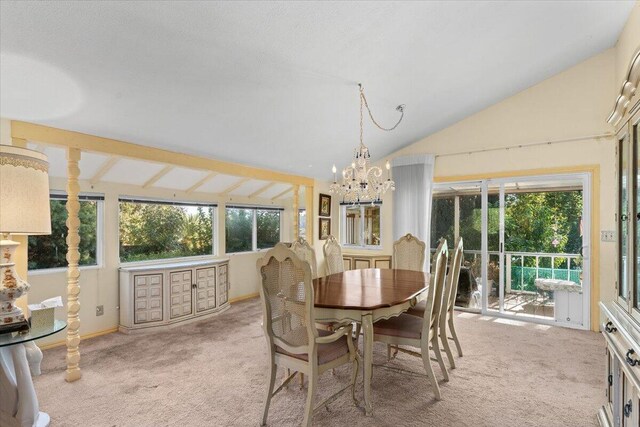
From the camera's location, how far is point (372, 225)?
5.98 meters

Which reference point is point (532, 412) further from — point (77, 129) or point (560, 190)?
point (77, 129)

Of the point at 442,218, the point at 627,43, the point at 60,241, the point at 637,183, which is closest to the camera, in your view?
the point at 637,183

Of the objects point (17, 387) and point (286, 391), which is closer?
point (17, 387)

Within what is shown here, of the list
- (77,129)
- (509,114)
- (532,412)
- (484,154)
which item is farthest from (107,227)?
(509,114)

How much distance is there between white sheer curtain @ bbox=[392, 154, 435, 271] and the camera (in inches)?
204

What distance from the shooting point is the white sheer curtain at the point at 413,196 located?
5.18 meters

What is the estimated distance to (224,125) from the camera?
3.51 m

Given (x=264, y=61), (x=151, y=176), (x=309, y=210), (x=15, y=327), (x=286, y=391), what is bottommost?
(x=286, y=391)

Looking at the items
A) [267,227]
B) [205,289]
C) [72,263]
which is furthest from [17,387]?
[267,227]

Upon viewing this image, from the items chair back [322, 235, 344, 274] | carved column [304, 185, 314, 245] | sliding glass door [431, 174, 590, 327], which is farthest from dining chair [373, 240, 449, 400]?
carved column [304, 185, 314, 245]

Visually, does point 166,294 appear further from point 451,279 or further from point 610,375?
point 610,375

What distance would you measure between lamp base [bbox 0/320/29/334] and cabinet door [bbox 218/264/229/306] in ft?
9.66

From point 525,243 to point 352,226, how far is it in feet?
8.90

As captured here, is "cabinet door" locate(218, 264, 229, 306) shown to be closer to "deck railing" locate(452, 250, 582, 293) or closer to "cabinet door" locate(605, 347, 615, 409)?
"deck railing" locate(452, 250, 582, 293)
